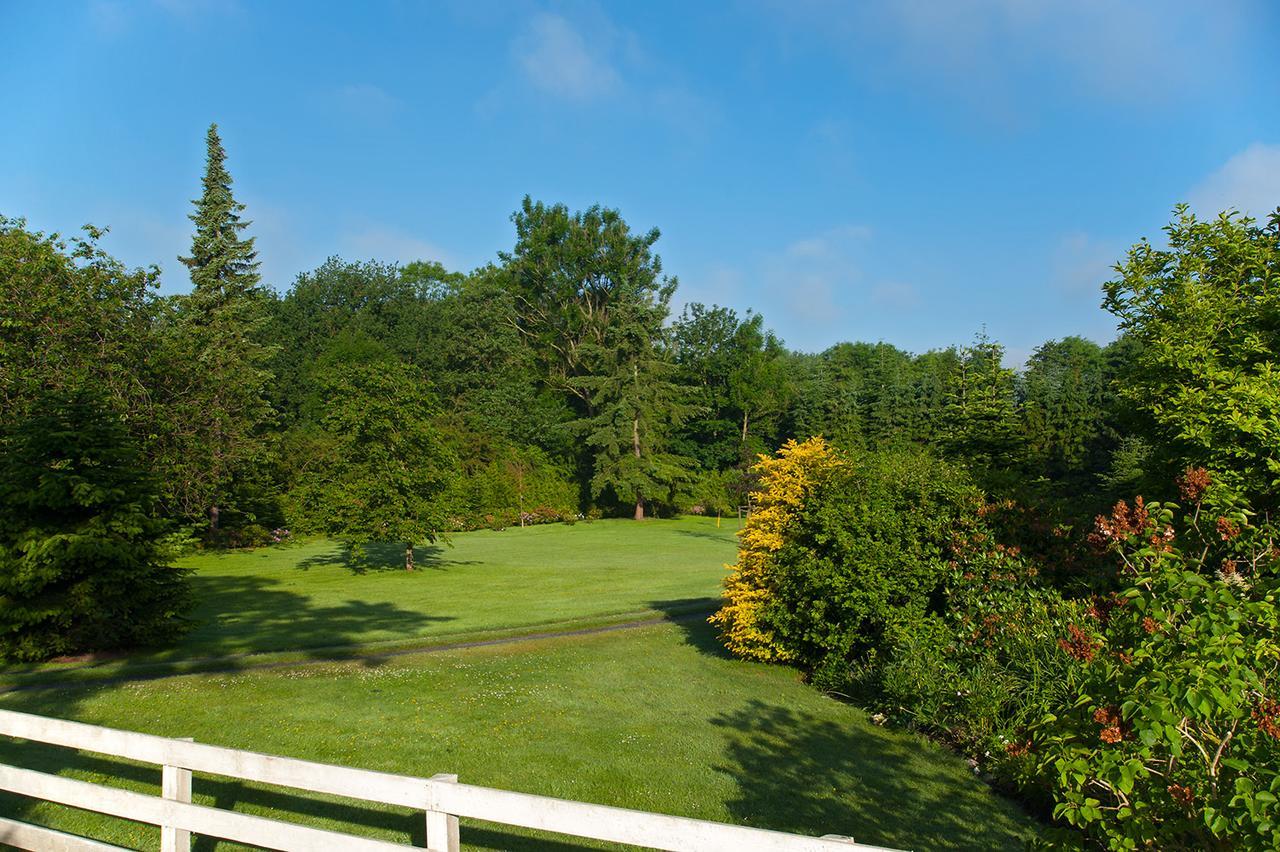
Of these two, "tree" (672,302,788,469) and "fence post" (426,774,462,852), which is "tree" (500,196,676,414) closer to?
"tree" (672,302,788,469)

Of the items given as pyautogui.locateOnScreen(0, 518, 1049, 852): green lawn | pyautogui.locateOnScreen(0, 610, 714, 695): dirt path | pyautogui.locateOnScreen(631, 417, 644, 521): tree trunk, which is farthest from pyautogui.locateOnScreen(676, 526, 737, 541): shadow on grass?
pyautogui.locateOnScreen(0, 610, 714, 695): dirt path

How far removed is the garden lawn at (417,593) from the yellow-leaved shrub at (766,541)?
4243mm

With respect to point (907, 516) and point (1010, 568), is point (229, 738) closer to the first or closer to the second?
point (907, 516)

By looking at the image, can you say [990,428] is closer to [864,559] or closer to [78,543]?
[864,559]

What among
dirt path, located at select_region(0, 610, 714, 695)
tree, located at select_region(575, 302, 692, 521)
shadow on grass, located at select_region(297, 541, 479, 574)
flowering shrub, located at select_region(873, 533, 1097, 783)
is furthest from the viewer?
tree, located at select_region(575, 302, 692, 521)

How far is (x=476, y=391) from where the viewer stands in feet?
217

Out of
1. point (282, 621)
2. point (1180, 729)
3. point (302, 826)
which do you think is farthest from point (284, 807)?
point (282, 621)

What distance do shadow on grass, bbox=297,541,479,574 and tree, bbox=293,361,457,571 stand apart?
0.92m

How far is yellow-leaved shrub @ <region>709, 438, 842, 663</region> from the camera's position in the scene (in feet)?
45.2

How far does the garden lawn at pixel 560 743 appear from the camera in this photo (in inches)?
276

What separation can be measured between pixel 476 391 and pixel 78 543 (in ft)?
179

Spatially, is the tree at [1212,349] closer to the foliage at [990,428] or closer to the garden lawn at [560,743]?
the garden lawn at [560,743]

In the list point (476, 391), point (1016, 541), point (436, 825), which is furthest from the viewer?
point (476, 391)

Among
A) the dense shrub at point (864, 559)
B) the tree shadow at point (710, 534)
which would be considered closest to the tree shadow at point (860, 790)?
the dense shrub at point (864, 559)
